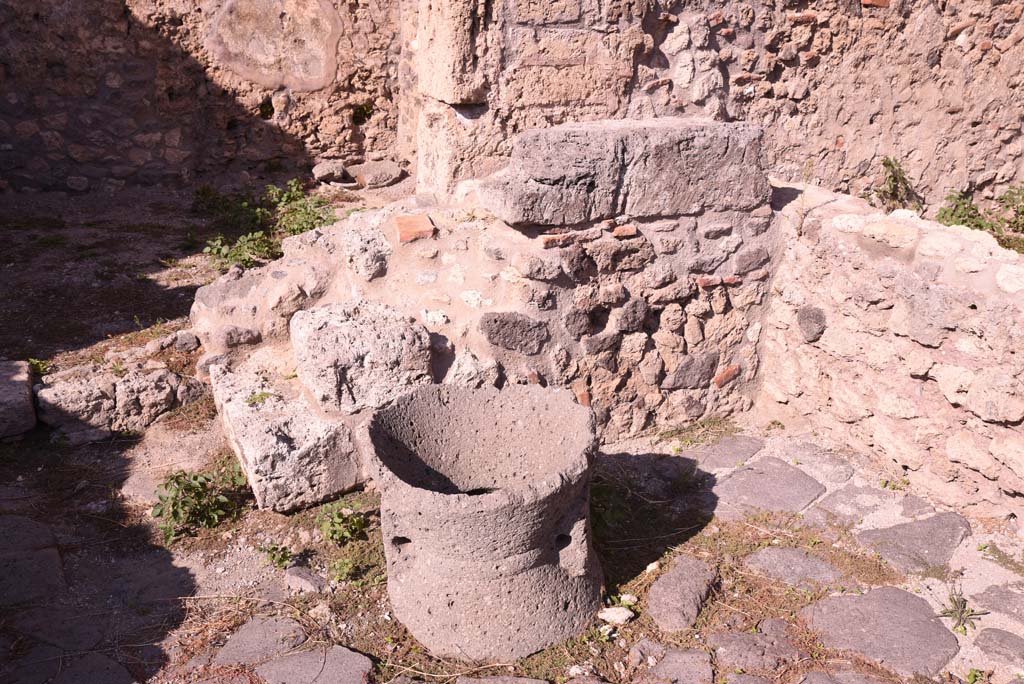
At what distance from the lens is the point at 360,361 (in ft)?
12.0

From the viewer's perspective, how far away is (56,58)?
23.1 feet

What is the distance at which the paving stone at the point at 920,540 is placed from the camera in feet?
11.0

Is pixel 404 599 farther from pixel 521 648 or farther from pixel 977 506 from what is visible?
pixel 977 506

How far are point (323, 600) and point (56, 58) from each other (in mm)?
5894

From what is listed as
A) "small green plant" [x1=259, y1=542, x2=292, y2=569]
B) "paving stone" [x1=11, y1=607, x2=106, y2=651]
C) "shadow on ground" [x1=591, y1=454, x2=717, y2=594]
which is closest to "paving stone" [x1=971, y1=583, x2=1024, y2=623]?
"shadow on ground" [x1=591, y1=454, x2=717, y2=594]

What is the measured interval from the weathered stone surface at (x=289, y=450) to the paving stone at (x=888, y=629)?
1925mm

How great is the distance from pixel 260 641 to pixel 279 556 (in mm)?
446

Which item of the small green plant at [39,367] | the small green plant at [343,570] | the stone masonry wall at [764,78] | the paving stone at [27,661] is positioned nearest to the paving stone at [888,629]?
the small green plant at [343,570]

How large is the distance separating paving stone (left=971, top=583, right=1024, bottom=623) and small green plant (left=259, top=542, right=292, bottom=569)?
2568mm

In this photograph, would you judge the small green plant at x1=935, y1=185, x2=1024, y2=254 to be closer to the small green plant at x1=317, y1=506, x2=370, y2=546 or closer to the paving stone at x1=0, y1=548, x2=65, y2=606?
the small green plant at x1=317, y1=506, x2=370, y2=546

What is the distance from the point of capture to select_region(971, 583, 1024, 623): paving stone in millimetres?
3066

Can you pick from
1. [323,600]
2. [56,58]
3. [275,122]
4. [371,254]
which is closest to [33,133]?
[56,58]

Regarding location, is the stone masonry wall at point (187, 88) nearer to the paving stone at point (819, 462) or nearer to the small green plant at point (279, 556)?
the small green plant at point (279, 556)

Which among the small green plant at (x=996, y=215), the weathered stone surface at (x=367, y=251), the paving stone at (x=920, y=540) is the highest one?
the weathered stone surface at (x=367, y=251)
